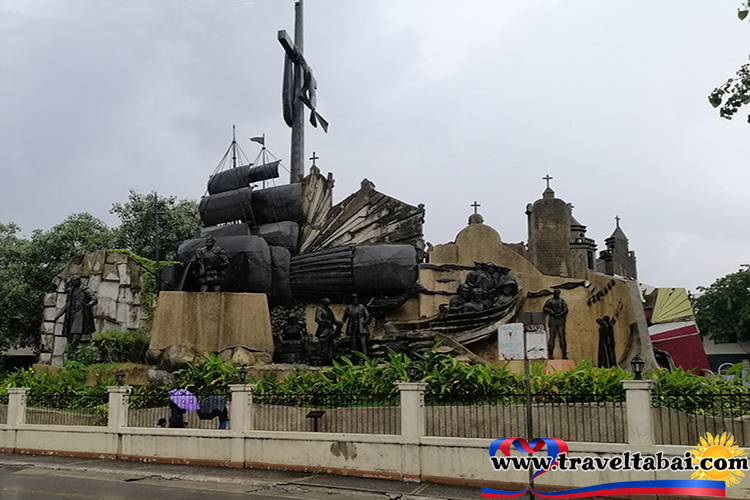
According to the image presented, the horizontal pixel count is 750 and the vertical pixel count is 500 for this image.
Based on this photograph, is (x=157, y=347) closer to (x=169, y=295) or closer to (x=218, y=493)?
(x=169, y=295)

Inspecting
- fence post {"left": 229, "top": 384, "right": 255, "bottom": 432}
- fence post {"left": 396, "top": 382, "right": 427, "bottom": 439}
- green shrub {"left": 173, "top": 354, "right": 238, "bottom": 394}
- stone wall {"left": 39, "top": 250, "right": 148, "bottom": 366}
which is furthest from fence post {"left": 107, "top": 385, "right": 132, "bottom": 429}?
stone wall {"left": 39, "top": 250, "right": 148, "bottom": 366}

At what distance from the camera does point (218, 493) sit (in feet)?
31.0

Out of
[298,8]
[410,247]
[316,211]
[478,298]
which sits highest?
[298,8]

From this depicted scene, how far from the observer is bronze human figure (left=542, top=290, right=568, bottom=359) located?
58.4 ft

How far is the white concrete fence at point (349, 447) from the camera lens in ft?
29.7

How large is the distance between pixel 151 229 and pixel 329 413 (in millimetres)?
26682

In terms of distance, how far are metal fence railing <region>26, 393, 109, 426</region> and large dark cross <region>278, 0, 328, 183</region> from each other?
14739 mm

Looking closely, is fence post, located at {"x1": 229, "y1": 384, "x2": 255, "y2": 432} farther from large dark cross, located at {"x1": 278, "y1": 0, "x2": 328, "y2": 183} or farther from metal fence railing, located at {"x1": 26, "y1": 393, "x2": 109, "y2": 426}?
large dark cross, located at {"x1": 278, "y1": 0, "x2": 328, "y2": 183}

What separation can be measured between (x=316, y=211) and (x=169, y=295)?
673cm

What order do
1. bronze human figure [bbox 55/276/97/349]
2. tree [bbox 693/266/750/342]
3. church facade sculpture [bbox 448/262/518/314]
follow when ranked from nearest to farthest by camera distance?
church facade sculpture [bbox 448/262/518/314] → bronze human figure [bbox 55/276/97/349] → tree [bbox 693/266/750/342]

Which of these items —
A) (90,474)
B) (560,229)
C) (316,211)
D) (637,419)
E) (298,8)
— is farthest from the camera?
(298,8)

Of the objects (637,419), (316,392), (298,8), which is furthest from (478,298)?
(298,8)

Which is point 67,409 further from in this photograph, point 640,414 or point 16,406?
point 640,414

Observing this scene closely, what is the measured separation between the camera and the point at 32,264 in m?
33.2
